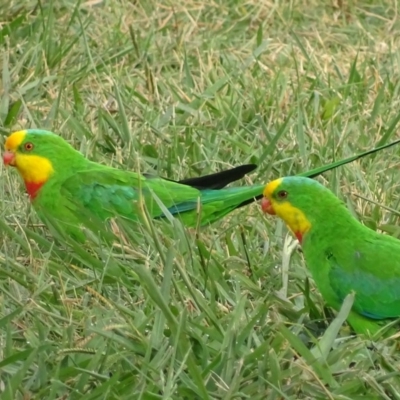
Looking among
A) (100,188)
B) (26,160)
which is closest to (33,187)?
(26,160)

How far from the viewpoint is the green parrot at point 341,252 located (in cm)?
287

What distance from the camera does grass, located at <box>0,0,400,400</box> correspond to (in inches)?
99.2

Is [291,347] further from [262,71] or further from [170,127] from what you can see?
[262,71]

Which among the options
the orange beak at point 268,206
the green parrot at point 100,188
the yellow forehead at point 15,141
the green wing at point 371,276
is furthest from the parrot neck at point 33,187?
the green wing at point 371,276

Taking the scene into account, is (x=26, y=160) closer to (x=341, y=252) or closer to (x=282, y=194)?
(x=282, y=194)

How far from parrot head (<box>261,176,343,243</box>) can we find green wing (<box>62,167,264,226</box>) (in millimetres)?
469

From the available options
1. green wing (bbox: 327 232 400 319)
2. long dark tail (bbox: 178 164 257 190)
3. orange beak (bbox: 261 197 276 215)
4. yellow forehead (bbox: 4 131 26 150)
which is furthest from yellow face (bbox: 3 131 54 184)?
green wing (bbox: 327 232 400 319)

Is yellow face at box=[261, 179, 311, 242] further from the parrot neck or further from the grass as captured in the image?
the parrot neck

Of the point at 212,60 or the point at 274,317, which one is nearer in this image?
the point at 274,317

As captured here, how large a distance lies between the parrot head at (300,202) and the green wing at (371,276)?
0.43 feet

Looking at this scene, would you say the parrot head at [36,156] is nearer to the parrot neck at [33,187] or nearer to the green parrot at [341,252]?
the parrot neck at [33,187]

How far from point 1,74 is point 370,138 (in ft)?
5.02

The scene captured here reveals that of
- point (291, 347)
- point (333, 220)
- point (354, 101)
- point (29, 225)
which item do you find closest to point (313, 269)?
point (333, 220)

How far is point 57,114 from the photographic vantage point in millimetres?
4266
